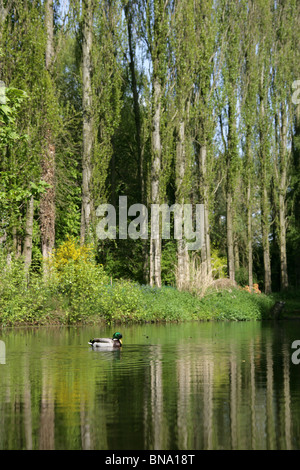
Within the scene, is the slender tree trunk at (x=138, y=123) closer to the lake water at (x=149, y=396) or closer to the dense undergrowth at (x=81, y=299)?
the dense undergrowth at (x=81, y=299)

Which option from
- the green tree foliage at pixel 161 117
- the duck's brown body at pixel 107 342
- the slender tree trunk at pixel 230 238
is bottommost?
the duck's brown body at pixel 107 342

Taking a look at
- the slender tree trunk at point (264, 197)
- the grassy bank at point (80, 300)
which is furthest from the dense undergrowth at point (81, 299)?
the slender tree trunk at point (264, 197)

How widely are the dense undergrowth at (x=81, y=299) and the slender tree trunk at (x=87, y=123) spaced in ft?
8.86

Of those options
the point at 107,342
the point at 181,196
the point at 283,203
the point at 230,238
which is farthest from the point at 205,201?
the point at 107,342

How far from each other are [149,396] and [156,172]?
78.8 feet

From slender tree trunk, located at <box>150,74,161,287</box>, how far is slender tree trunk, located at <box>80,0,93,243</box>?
112 inches

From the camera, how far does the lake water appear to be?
24.1 feet

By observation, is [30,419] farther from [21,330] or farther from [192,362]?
[21,330]

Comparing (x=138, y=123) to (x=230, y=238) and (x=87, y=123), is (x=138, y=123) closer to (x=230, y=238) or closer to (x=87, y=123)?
(x=87, y=123)

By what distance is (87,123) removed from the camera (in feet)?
111

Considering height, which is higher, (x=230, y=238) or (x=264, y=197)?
(x=264, y=197)

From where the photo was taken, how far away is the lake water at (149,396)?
7336 mm

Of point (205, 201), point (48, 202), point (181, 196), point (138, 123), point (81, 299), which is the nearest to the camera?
point (81, 299)
